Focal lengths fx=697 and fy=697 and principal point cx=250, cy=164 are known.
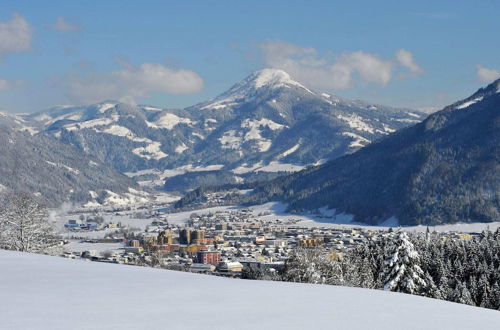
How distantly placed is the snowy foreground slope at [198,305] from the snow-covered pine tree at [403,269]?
26424 mm

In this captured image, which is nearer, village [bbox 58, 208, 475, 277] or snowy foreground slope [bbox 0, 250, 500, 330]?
snowy foreground slope [bbox 0, 250, 500, 330]

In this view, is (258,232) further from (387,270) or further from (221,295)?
(221,295)

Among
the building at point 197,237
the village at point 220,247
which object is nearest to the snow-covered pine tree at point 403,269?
the village at point 220,247

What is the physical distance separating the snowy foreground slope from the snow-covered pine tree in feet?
86.7

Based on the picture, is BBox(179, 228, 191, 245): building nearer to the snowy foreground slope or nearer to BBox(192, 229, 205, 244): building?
BBox(192, 229, 205, 244): building

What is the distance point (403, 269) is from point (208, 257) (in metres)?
69.4

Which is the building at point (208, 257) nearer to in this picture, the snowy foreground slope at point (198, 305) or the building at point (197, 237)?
the building at point (197, 237)

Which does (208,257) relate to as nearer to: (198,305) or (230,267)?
(230,267)

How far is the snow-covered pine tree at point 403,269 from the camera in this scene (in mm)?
44656

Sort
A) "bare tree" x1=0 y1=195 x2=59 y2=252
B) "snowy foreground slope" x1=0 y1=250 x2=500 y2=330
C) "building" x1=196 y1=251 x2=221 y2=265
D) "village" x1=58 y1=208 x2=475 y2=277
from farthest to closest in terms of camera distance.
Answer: "building" x1=196 y1=251 x2=221 y2=265 < "village" x1=58 y1=208 x2=475 y2=277 < "bare tree" x1=0 y1=195 x2=59 y2=252 < "snowy foreground slope" x1=0 y1=250 x2=500 y2=330

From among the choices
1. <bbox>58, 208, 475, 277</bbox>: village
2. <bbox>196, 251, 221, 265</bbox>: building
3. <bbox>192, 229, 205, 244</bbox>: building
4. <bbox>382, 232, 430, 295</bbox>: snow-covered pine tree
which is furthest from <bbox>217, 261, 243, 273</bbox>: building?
<bbox>192, 229, 205, 244</bbox>: building

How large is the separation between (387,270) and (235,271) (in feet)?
151

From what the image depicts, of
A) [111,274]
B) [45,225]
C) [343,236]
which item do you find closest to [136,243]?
[343,236]

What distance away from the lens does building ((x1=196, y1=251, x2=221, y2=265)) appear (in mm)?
109125
